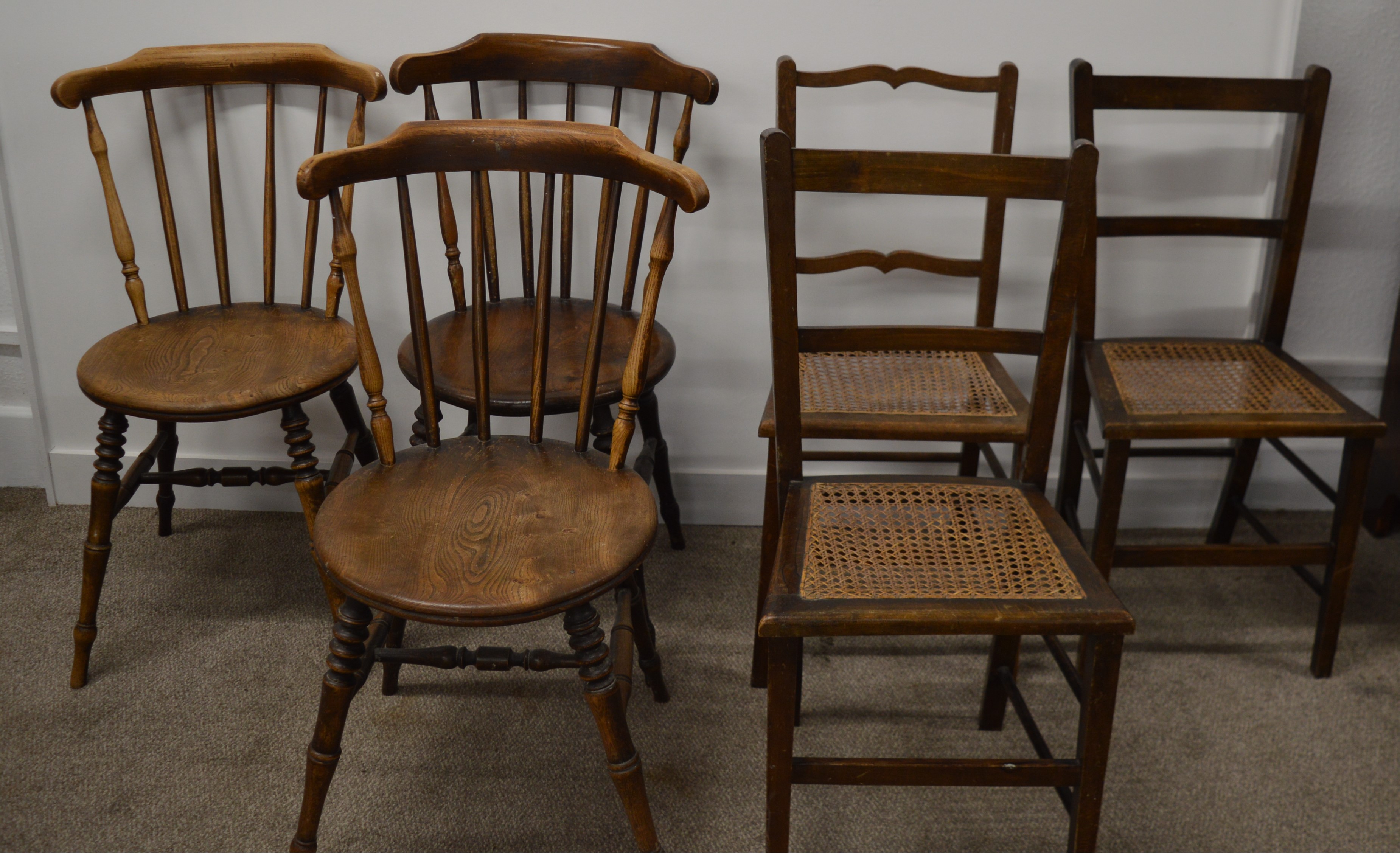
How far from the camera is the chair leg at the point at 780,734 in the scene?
4.22 feet

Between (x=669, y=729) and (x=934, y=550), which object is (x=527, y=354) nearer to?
(x=669, y=729)

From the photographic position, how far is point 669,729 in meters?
1.80

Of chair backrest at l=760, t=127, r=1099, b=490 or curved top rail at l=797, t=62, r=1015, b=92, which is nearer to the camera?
chair backrest at l=760, t=127, r=1099, b=490

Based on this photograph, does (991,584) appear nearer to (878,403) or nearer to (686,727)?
(878,403)

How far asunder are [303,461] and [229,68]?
0.77 metres

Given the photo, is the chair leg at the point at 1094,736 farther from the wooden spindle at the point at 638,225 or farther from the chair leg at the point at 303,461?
the chair leg at the point at 303,461

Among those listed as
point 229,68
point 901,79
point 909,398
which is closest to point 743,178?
point 901,79

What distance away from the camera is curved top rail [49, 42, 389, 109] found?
1.90 metres

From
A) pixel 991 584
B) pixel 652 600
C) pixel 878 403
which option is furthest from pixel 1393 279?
pixel 652 600

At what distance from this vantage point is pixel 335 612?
188 centimetres

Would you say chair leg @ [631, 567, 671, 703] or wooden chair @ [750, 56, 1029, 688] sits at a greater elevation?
wooden chair @ [750, 56, 1029, 688]

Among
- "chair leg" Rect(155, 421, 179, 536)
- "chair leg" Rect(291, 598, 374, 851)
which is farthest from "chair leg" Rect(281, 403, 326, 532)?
"chair leg" Rect(291, 598, 374, 851)

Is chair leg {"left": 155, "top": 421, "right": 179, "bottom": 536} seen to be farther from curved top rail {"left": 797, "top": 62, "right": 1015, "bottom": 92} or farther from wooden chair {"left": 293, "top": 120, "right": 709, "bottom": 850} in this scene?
curved top rail {"left": 797, "top": 62, "right": 1015, "bottom": 92}

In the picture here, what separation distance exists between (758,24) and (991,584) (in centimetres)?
124
